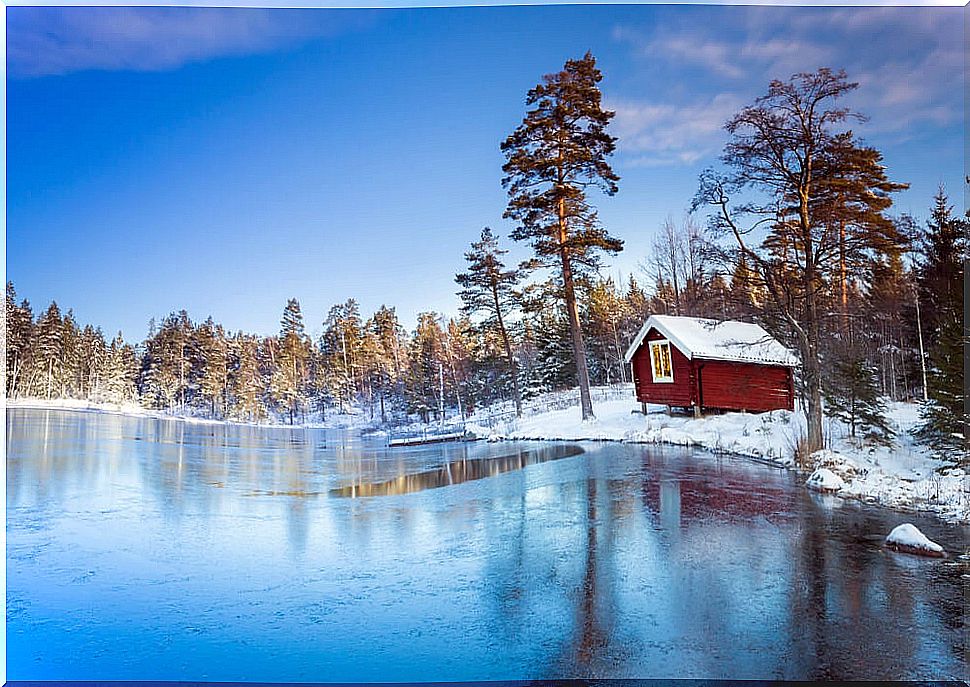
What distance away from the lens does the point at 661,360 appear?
639 centimetres

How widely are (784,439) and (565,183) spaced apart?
9.36 ft

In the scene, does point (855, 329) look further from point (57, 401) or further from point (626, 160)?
point (57, 401)

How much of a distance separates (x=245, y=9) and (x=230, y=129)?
0.92 metres

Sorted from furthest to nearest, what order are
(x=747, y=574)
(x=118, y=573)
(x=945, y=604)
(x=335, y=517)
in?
(x=335, y=517), (x=118, y=573), (x=747, y=574), (x=945, y=604)

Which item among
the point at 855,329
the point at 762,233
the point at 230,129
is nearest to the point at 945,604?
the point at 855,329

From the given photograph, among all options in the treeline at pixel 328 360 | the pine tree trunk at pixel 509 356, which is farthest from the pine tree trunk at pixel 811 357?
the pine tree trunk at pixel 509 356

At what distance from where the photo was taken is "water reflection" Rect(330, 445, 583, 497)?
225 inches

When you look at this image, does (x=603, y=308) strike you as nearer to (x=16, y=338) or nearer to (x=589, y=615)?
(x=589, y=615)

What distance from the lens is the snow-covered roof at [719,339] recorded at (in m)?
6.03

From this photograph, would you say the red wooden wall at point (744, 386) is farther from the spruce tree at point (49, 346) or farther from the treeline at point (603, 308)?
the spruce tree at point (49, 346)

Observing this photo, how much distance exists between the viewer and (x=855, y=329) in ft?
18.7

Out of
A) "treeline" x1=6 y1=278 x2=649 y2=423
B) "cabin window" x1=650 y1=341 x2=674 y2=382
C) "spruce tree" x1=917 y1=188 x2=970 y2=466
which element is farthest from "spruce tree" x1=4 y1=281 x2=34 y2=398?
"spruce tree" x1=917 y1=188 x2=970 y2=466

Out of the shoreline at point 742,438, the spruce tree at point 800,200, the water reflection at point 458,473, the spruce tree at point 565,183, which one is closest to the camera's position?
the shoreline at point 742,438

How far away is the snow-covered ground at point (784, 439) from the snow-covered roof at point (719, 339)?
494mm
